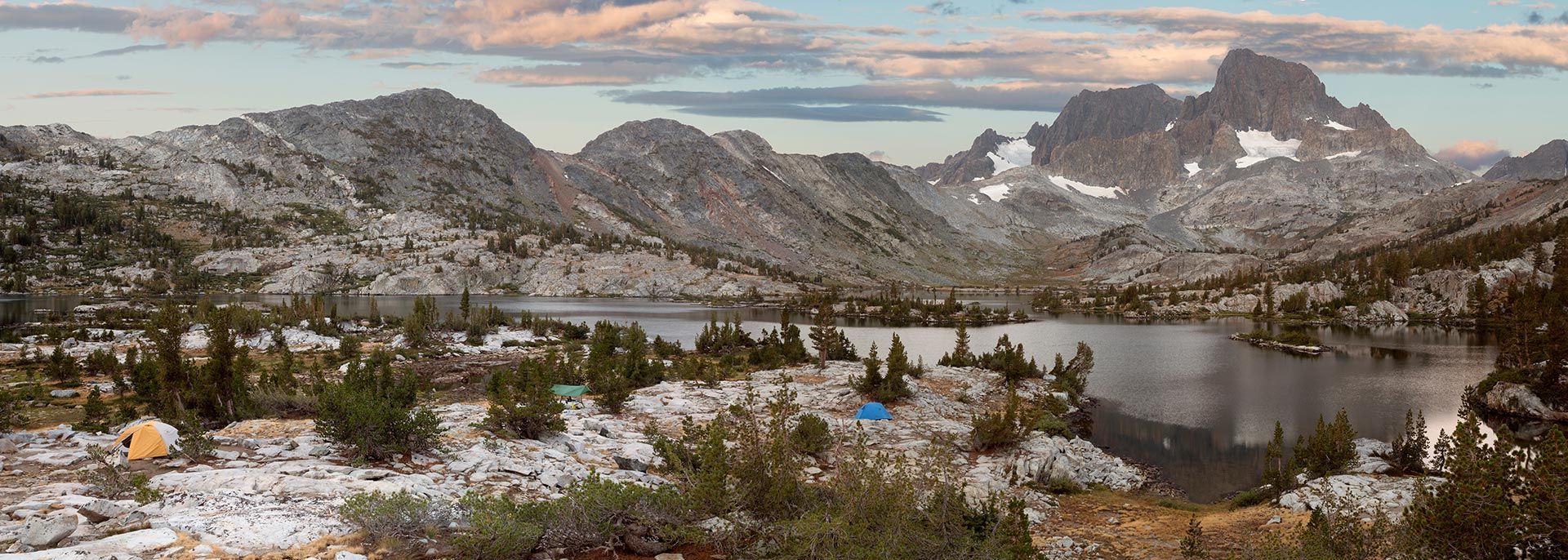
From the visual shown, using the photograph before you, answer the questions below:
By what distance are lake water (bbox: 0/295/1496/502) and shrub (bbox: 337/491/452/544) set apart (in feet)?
92.9

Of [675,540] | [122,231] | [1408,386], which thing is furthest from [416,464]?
[122,231]

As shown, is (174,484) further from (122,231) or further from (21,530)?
(122,231)

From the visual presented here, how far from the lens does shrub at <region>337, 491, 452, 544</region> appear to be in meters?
17.2

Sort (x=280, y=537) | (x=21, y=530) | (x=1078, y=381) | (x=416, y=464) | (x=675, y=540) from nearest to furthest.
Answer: (x=21, y=530) → (x=280, y=537) → (x=675, y=540) → (x=416, y=464) → (x=1078, y=381)

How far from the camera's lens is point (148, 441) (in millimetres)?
22094

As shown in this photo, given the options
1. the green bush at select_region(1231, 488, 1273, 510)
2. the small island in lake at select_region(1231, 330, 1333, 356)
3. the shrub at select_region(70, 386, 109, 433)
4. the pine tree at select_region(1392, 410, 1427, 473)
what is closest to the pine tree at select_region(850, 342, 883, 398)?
the green bush at select_region(1231, 488, 1273, 510)

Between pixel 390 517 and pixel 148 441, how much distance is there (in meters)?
9.52

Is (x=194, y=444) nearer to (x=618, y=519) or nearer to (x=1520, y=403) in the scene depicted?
(x=618, y=519)

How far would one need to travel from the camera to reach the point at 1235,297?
15625 cm

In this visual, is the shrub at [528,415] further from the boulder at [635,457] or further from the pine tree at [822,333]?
the pine tree at [822,333]

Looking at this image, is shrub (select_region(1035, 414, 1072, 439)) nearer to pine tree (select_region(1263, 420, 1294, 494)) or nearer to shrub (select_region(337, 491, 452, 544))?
pine tree (select_region(1263, 420, 1294, 494))

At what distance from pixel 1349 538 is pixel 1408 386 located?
52998 mm

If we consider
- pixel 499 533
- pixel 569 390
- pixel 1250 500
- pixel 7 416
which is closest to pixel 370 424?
pixel 499 533

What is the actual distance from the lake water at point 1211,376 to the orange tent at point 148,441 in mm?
33897
